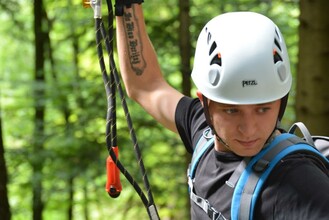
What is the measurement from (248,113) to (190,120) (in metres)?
0.61

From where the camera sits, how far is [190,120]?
2334mm

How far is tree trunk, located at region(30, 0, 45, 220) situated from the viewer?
5871 mm

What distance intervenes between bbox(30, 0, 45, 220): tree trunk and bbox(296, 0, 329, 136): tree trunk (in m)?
2.97

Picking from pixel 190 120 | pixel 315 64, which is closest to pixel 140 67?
pixel 190 120

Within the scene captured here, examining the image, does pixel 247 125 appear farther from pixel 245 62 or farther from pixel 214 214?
pixel 214 214

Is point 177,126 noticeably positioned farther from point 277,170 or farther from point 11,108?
point 11,108

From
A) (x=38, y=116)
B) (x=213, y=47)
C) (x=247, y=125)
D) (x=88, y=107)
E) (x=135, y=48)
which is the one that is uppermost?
(x=213, y=47)

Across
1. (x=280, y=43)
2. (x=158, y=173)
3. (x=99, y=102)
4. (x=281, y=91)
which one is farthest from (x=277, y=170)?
(x=158, y=173)

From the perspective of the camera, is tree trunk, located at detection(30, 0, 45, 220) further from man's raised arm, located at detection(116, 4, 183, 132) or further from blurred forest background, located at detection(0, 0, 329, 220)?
man's raised arm, located at detection(116, 4, 183, 132)

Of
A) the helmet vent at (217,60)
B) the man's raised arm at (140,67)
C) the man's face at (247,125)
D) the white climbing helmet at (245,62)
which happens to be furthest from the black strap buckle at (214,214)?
the man's raised arm at (140,67)

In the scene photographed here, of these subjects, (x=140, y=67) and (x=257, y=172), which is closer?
(x=257, y=172)

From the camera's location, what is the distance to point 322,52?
3.83 m

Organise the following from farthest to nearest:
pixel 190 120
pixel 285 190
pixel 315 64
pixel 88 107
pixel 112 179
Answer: pixel 88 107 < pixel 315 64 < pixel 190 120 < pixel 112 179 < pixel 285 190

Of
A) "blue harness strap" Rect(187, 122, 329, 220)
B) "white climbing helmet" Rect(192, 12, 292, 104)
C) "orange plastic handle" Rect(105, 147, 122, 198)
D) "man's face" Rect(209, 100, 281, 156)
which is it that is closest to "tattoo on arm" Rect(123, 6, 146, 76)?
"orange plastic handle" Rect(105, 147, 122, 198)
